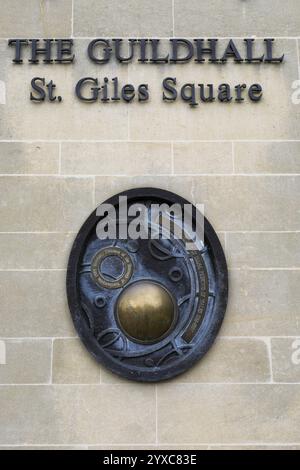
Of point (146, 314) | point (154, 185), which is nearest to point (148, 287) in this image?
point (146, 314)

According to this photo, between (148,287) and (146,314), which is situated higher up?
(148,287)

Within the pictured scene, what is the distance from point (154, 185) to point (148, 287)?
3.42 ft

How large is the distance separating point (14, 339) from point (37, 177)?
163 centimetres

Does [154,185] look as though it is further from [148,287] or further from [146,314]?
[146,314]

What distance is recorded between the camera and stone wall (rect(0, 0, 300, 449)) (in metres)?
6.28

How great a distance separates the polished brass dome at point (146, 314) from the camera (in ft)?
21.1

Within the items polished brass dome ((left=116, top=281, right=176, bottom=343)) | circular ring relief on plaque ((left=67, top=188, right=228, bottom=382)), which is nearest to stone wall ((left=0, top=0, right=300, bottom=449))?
circular ring relief on plaque ((left=67, top=188, right=228, bottom=382))

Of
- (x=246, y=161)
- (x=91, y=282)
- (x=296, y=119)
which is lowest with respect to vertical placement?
(x=91, y=282)

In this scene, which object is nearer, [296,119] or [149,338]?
[149,338]

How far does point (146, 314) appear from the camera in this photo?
6.44m

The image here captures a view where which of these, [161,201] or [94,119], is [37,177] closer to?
[94,119]

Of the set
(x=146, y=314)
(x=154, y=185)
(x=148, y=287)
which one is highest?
(x=154, y=185)
